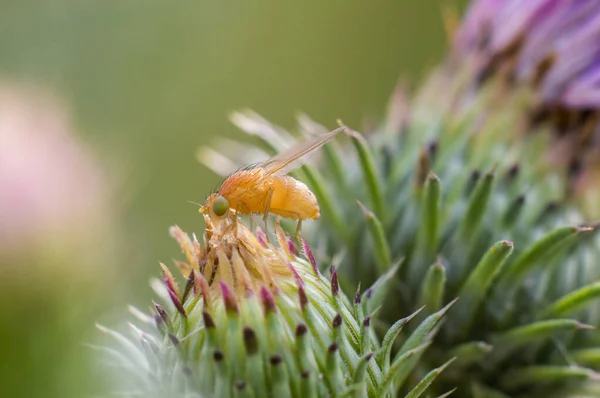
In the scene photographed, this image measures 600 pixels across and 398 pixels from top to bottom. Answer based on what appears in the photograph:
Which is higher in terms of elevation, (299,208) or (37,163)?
(37,163)

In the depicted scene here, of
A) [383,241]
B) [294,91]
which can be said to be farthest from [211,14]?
[383,241]

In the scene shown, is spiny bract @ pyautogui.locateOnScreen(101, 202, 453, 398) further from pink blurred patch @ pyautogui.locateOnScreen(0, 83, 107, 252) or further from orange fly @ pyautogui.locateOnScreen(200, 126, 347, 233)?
pink blurred patch @ pyautogui.locateOnScreen(0, 83, 107, 252)

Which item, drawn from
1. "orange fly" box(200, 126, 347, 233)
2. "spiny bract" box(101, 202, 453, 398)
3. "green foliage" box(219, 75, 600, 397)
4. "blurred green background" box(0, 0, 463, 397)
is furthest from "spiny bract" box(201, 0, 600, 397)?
"blurred green background" box(0, 0, 463, 397)

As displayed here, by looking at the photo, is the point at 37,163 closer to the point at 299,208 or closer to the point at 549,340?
the point at 299,208

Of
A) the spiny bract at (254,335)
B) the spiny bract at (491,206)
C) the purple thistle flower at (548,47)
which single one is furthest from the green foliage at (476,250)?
the spiny bract at (254,335)

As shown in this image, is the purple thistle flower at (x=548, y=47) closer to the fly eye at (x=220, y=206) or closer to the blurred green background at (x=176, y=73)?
the blurred green background at (x=176, y=73)

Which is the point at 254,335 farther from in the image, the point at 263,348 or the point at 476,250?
the point at 476,250

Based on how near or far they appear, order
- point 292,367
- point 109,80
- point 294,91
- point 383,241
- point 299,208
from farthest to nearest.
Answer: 1. point 294,91
2. point 109,80
3. point 383,241
4. point 299,208
5. point 292,367
